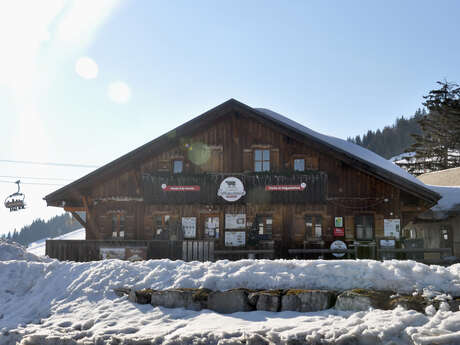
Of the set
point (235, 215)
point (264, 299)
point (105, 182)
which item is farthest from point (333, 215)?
point (264, 299)

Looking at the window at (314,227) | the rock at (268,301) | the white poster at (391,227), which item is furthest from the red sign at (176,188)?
the rock at (268,301)

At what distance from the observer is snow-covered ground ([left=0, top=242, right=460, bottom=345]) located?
623 cm

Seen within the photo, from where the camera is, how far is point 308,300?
7367mm

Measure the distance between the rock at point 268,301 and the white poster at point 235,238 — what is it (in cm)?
1213

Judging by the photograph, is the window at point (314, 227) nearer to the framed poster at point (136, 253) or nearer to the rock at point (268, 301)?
the framed poster at point (136, 253)

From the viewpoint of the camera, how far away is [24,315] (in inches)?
338

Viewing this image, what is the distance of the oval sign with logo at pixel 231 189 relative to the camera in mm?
19938

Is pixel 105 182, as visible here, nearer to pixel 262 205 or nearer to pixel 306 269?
pixel 262 205

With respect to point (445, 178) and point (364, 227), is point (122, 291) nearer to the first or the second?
point (364, 227)

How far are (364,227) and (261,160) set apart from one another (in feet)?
18.3

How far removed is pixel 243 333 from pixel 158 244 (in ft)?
26.7

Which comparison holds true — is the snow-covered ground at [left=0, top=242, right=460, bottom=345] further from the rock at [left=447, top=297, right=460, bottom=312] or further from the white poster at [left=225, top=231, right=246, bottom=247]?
the white poster at [left=225, top=231, right=246, bottom=247]

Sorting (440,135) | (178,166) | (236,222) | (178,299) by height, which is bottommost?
(178,299)

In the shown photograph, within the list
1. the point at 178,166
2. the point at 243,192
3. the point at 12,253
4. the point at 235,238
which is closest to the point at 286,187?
the point at 243,192
